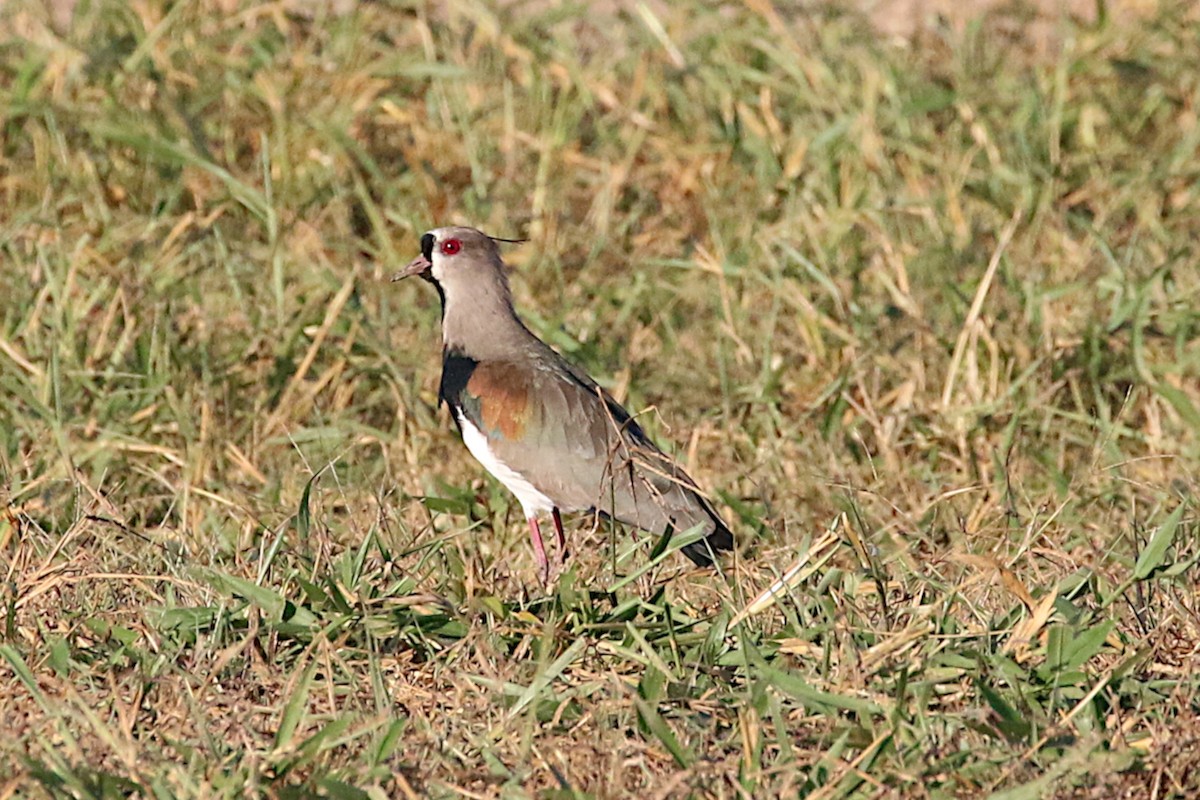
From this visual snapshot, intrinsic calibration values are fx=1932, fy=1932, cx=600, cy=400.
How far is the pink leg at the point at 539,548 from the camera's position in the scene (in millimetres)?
4755

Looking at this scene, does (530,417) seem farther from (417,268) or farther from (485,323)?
(417,268)

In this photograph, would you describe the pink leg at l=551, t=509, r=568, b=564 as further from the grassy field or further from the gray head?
the gray head

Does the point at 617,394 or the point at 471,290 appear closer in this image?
the point at 471,290

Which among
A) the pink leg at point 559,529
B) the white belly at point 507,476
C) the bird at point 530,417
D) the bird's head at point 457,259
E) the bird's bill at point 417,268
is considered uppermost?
the bird's head at point 457,259

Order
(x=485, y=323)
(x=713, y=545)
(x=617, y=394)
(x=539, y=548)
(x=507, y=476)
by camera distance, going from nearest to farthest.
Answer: (x=713, y=545)
(x=539, y=548)
(x=507, y=476)
(x=485, y=323)
(x=617, y=394)

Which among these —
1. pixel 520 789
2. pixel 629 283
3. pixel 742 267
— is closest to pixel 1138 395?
pixel 742 267

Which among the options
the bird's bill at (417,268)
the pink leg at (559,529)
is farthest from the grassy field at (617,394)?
the bird's bill at (417,268)

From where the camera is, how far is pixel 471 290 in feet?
18.4

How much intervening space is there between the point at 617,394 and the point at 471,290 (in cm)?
68

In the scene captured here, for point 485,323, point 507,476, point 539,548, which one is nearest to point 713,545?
point 539,548

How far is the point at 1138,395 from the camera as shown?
5898 millimetres

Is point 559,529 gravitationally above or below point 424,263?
below

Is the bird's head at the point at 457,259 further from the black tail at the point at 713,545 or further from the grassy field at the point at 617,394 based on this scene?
the black tail at the point at 713,545

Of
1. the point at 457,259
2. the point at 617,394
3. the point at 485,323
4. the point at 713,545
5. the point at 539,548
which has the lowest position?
the point at 617,394
